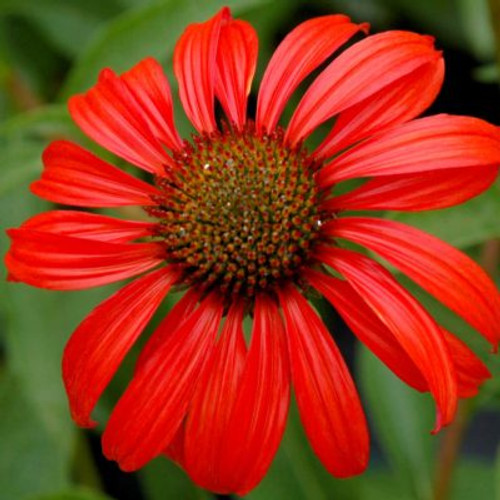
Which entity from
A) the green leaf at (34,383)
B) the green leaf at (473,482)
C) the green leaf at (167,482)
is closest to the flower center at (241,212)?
the green leaf at (34,383)

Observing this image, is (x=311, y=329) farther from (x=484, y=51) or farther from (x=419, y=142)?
(x=484, y=51)

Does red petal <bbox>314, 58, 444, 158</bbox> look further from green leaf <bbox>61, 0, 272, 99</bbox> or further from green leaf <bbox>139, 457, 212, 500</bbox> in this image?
green leaf <bbox>139, 457, 212, 500</bbox>

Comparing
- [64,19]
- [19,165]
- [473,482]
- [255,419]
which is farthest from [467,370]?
[64,19]

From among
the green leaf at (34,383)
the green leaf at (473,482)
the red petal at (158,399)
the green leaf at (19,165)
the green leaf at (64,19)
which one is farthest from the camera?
the green leaf at (64,19)

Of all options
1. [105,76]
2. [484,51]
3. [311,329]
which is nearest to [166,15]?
[105,76]

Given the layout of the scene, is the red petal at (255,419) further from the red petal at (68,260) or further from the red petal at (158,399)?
the red petal at (68,260)

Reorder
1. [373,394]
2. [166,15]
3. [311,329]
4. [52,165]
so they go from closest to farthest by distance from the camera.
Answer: [311,329]
[52,165]
[166,15]
[373,394]
